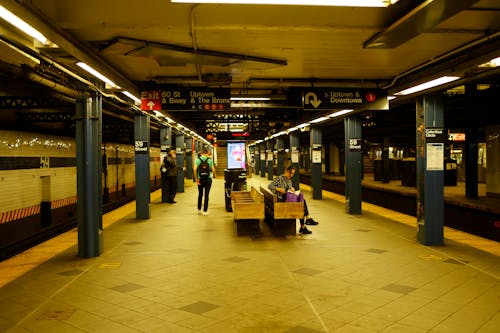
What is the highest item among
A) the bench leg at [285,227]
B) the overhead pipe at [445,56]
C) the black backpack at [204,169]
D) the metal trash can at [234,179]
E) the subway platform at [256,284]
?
the overhead pipe at [445,56]

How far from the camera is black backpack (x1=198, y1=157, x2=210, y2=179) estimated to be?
12250mm

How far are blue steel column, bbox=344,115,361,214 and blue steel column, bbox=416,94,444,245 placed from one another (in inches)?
172

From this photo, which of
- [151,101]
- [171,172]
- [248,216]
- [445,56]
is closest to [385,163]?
[171,172]

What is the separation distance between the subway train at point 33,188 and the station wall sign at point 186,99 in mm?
3642

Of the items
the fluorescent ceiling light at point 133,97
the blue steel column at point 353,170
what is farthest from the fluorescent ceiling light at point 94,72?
the blue steel column at point 353,170

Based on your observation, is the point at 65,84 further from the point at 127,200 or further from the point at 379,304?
the point at 127,200

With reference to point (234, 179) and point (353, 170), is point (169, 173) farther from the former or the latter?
point (353, 170)

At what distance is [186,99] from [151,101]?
0.72 m

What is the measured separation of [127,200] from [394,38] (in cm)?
1624

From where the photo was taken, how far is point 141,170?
12078 mm

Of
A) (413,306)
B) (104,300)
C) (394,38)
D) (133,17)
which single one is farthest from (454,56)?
(104,300)

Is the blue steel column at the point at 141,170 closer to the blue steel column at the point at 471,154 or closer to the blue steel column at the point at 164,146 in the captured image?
the blue steel column at the point at 164,146

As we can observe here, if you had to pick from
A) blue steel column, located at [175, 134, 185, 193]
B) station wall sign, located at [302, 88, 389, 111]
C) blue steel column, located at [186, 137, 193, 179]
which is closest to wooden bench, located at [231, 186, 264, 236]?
station wall sign, located at [302, 88, 389, 111]

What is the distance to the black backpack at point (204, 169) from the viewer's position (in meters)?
12.2
